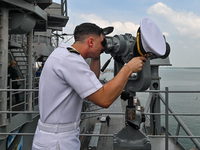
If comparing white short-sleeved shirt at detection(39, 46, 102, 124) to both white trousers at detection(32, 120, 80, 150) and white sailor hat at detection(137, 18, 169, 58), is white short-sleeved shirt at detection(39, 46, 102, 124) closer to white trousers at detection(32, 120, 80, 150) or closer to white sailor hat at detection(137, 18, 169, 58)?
white trousers at detection(32, 120, 80, 150)

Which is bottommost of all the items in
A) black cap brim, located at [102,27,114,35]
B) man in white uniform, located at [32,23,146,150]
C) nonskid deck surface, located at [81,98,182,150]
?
nonskid deck surface, located at [81,98,182,150]

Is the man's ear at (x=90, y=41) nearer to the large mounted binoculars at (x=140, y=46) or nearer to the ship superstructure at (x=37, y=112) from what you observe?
the large mounted binoculars at (x=140, y=46)

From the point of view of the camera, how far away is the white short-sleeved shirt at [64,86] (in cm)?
112

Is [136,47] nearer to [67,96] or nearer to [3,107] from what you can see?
[67,96]

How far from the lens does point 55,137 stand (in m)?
1.23

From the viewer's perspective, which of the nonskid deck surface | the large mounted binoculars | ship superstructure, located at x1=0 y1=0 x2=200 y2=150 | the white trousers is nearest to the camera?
the white trousers

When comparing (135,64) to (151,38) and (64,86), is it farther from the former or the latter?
(64,86)

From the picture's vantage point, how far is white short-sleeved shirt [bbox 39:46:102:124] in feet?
3.67

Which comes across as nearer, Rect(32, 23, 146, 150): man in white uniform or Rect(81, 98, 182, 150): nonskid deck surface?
Rect(32, 23, 146, 150): man in white uniform

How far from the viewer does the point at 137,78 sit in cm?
151

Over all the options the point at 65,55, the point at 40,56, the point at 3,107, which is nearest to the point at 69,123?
the point at 65,55

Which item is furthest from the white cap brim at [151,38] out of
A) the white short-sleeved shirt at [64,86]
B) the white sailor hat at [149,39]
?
the white short-sleeved shirt at [64,86]

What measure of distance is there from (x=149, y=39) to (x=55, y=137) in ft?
3.08

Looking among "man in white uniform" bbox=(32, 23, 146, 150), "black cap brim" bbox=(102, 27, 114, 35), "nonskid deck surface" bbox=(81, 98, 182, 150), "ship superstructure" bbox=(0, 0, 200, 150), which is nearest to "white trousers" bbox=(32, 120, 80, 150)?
"man in white uniform" bbox=(32, 23, 146, 150)
